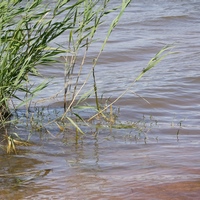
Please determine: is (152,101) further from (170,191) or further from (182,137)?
(170,191)

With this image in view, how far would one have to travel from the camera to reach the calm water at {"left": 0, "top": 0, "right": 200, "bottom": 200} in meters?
3.88

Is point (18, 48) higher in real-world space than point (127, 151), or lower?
higher

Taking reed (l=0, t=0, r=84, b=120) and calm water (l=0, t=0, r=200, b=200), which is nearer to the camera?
calm water (l=0, t=0, r=200, b=200)

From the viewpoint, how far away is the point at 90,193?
3.83 metres

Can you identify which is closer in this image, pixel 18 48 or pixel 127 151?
pixel 127 151

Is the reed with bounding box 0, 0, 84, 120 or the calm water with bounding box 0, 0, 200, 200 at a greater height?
the reed with bounding box 0, 0, 84, 120

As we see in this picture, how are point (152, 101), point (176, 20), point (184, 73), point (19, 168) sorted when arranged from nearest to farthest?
1. point (19, 168)
2. point (152, 101)
3. point (184, 73)
4. point (176, 20)

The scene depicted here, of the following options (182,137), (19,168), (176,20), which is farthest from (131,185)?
(176,20)

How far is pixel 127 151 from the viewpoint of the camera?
15.5ft

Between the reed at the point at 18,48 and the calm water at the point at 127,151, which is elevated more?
the reed at the point at 18,48

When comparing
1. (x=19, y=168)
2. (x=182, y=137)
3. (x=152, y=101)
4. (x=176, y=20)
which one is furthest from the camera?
(x=176, y=20)

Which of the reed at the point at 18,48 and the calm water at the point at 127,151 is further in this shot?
the reed at the point at 18,48

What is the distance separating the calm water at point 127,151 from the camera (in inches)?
153

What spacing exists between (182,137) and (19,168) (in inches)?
54.8
